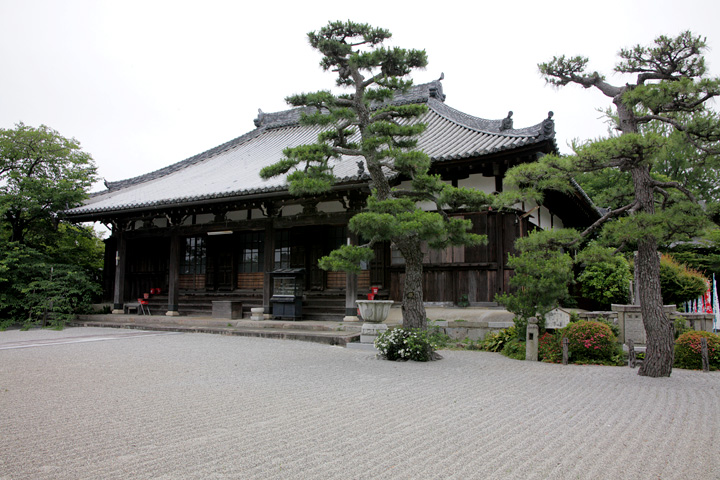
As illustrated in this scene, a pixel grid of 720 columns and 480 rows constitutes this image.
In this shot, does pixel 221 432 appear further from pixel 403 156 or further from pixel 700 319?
pixel 700 319

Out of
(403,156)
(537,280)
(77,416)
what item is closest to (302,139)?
(403,156)

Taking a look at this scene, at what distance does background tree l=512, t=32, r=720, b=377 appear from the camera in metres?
6.13

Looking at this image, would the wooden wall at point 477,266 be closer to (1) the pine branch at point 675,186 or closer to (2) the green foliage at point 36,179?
(1) the pine branch at point 675,186

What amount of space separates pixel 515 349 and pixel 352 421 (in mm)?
5031

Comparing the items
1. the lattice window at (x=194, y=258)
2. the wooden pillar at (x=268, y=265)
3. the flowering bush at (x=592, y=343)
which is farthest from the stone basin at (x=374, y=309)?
the lattice window at (x=194, y=258)

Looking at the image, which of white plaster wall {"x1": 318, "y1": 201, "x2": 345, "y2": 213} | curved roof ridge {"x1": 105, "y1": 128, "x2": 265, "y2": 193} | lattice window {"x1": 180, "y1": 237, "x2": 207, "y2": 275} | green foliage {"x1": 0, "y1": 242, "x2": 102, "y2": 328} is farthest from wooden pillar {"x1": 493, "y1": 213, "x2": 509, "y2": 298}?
curved roof ridge {"x1": 105, "y1": 128, "x2": 265, "y2": 193}

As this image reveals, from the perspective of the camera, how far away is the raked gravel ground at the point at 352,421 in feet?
10.5

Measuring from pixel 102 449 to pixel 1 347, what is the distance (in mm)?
8134

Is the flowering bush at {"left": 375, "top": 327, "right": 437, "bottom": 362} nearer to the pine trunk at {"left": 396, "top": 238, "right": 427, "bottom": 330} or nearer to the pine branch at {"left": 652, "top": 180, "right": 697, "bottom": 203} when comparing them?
the pine trunk at {"left": 396, "top": 238, "right": 427, "bottom": 330}

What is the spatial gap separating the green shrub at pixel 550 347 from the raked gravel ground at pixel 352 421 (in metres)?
0.56

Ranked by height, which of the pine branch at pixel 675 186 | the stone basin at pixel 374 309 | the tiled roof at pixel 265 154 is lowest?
the stone basin at pixel 374 309

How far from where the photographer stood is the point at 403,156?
771cm

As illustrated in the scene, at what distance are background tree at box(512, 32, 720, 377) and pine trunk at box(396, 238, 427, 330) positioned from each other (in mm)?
2157

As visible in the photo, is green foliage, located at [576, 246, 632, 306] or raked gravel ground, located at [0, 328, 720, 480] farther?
green foliage, located at [576, 246, 632, 306]
